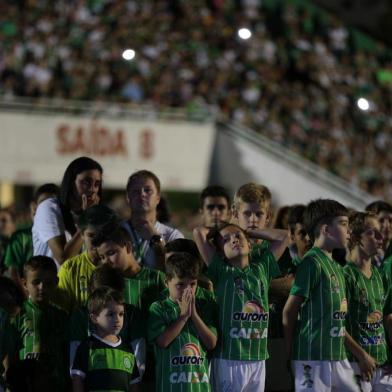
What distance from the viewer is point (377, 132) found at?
22312 mm

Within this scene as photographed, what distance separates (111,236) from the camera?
602 centimetres

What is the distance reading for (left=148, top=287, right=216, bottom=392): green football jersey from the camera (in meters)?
5.92

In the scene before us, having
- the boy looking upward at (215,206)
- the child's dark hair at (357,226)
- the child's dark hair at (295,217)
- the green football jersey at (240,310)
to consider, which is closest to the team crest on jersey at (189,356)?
the green football jersey at (240,310)

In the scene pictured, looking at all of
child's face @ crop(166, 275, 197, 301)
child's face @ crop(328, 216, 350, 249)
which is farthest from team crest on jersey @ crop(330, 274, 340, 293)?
child's face @ crop(166, 275, 197, 301)

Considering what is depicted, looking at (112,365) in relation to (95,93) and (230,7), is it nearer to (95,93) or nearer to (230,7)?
(95,93)

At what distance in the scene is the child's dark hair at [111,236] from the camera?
237 inches

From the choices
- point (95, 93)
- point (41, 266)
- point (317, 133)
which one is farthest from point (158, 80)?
point (41, 266)

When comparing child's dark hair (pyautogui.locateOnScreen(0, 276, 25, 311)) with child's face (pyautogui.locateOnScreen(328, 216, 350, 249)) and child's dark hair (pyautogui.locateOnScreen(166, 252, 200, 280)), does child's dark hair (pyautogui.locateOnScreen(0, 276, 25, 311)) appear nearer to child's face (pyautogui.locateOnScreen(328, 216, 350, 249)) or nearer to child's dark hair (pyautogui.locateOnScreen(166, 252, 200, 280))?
child's dark hair (pyautogui.locateOnScreen(166, 252, 200, 280))

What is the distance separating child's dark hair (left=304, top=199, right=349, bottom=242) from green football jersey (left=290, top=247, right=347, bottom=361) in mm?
214

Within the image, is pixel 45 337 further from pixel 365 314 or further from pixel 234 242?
pixel 365 314

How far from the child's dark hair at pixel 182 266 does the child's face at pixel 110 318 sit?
1.22ft

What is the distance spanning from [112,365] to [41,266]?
87cm

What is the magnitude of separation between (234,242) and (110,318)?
96cm

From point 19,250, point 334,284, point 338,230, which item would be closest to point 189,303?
point 334,284
